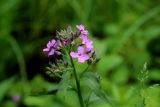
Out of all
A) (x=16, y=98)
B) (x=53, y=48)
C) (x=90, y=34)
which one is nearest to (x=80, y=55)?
(x=53, y=48)

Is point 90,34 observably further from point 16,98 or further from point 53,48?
point 53,48

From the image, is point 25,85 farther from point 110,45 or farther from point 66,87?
point 66,87

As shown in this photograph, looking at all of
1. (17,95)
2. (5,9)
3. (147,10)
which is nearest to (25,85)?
(17,95)

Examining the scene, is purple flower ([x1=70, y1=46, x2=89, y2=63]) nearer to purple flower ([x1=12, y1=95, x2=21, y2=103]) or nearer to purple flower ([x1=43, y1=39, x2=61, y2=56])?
→ purple flower ([x1=43, y1=39, x2=61, y2=56])

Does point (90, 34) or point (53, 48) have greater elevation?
A: point (90, 34)

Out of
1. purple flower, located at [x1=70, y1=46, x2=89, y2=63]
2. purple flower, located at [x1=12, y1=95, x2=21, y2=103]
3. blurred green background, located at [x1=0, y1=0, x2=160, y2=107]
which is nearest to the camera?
purple flower, located at [x1=70, y1=46, x2=89, y2=63]

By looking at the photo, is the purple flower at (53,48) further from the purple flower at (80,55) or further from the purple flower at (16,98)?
the purple flower at (16,98)

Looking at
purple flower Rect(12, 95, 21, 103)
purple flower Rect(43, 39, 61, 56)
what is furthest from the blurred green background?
purple flower Rect(43, 39, 61, 56)

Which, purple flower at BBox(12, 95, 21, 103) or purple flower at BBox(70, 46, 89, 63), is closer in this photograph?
purple flower at BBox(70, 46, 89, 63)
